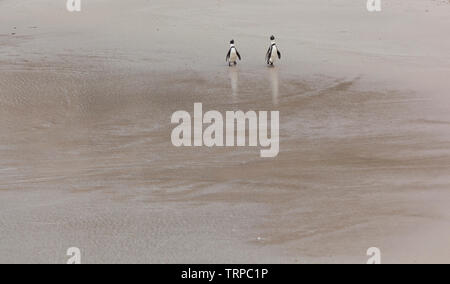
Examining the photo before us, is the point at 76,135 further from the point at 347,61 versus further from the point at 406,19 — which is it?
the point at 406,19

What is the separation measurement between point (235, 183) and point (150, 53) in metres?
8.35

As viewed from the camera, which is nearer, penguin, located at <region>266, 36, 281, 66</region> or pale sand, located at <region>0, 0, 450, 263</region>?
pale sand, located at <region>0, 0, 450, 263</region>

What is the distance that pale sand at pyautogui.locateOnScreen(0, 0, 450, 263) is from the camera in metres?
9.55

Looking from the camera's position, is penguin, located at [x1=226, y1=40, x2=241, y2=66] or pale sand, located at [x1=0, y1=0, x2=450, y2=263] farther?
penguin, located at [x1=226, y1=40, x2=241, y2=66]

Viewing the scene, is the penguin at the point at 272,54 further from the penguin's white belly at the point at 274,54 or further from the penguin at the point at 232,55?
the penguin at the point at 232,55

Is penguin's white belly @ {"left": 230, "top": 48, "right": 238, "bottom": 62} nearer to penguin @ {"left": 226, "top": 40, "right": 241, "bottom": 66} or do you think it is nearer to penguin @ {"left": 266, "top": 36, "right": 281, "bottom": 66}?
penguin @ {"left": 226, "top": 40, "right": 241, "bottom": 66}

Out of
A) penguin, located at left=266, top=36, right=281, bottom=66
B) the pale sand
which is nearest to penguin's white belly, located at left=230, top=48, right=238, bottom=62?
the pale sand

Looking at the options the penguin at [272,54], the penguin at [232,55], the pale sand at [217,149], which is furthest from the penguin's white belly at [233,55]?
the penguin at [272,54]

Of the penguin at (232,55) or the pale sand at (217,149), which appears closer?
the pale sand at (217,149)

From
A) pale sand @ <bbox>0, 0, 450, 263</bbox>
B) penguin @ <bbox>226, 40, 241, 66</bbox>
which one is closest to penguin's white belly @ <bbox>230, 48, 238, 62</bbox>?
penguin @ <bbox>226, 40, 241, 66</bbox>

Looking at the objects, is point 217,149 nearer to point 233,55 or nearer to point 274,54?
point 233,55

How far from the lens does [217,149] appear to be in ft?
41.7

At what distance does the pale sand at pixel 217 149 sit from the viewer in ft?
31.3
